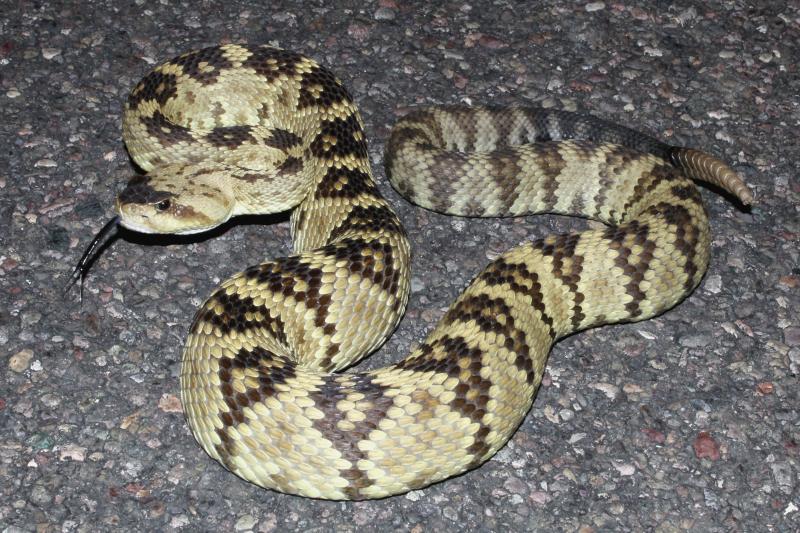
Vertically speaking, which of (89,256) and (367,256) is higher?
(367,256)

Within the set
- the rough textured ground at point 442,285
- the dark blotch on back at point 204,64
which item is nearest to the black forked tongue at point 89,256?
Answer: the rough textured ground at point 442,285

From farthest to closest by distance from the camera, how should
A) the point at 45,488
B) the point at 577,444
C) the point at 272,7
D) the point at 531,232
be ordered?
the point at 272,7
the point at 531,232
the point at 577,444
the point at 45,488

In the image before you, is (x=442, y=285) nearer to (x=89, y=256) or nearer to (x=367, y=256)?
(x=367, y=256)

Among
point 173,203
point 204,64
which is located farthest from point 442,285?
point 204,64

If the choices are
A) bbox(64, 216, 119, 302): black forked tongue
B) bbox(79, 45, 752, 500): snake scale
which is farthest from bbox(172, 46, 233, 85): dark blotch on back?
bbox(64, 216, 119, 302): black forked tongue

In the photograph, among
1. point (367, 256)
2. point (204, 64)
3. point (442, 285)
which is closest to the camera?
point (367, 256)

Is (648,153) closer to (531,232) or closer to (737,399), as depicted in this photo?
(531,232)

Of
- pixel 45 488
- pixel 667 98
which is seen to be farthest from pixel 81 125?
pixel 667 98
